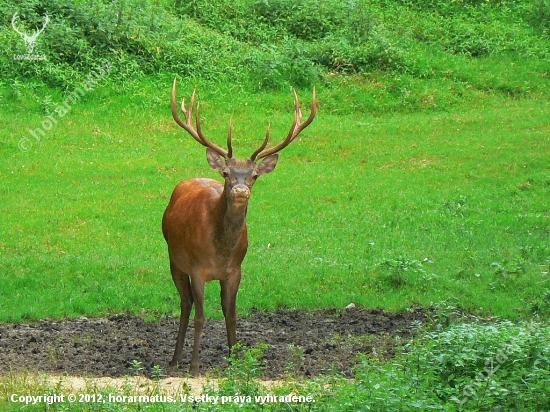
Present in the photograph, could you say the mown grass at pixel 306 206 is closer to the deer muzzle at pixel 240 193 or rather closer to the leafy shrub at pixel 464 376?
the deer muzzle at pixel 240 193

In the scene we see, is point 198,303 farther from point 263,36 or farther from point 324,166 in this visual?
point 263,36

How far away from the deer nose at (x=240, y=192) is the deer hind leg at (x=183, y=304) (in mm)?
1498

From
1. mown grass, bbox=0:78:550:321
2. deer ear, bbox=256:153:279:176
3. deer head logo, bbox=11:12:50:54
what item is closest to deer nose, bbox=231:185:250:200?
deer ear, bbox=256:153:279:176

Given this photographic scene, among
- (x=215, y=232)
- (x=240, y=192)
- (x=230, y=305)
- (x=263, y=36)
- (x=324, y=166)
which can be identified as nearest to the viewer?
(x=240, y=192)

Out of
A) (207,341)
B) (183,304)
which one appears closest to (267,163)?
(183,304)

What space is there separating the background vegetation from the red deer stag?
193cm

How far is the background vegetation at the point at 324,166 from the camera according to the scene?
12.2 m

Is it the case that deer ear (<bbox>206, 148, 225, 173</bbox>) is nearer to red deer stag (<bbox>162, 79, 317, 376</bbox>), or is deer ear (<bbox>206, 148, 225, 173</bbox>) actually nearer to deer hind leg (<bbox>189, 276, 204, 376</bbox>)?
red deer stag (<bbox>162, 79, 317, 376</bbox>)

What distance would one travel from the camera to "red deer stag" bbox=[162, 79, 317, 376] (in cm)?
Result: 973

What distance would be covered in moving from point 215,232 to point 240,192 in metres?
0.73

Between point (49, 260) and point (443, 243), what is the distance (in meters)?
5.61

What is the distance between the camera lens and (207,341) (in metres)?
11.1

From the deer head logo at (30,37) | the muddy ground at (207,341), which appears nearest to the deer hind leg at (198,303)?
the muddy ground at (207,341)

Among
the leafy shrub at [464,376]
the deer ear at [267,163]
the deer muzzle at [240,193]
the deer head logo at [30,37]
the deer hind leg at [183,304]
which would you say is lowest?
the deer hind leg at [183,304]
